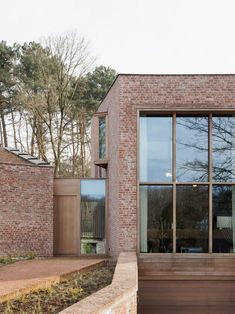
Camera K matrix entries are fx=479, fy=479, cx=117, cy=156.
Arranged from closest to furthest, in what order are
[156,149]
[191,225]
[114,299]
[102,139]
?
[114,299] → [191,225] → [156,149] → [102,139]

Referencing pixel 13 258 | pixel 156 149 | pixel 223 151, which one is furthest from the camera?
pixel 13 258

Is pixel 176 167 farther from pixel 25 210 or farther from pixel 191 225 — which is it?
pixel 25 210

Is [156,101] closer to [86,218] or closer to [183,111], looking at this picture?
[183,111]

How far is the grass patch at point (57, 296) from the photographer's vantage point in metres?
7.08

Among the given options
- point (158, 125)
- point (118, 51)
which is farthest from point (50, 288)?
point (118, 51)

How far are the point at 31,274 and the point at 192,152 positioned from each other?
15.4ft

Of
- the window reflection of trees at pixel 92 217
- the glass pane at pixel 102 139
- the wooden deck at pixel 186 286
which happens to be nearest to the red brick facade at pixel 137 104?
the wooden deck at pixel 186 286

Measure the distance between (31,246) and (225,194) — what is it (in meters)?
6.12

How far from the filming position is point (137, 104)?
11.7 metres

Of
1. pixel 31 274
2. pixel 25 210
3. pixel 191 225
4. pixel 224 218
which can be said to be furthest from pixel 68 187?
pixel 224 218

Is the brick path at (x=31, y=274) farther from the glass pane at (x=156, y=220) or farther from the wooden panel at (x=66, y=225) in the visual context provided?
the wooden panel at (x=66, y=225)

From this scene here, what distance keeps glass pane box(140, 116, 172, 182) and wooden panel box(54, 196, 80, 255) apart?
3819mm

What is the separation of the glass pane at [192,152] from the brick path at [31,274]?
10.5 ft

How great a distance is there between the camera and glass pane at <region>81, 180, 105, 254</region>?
14.6 m
